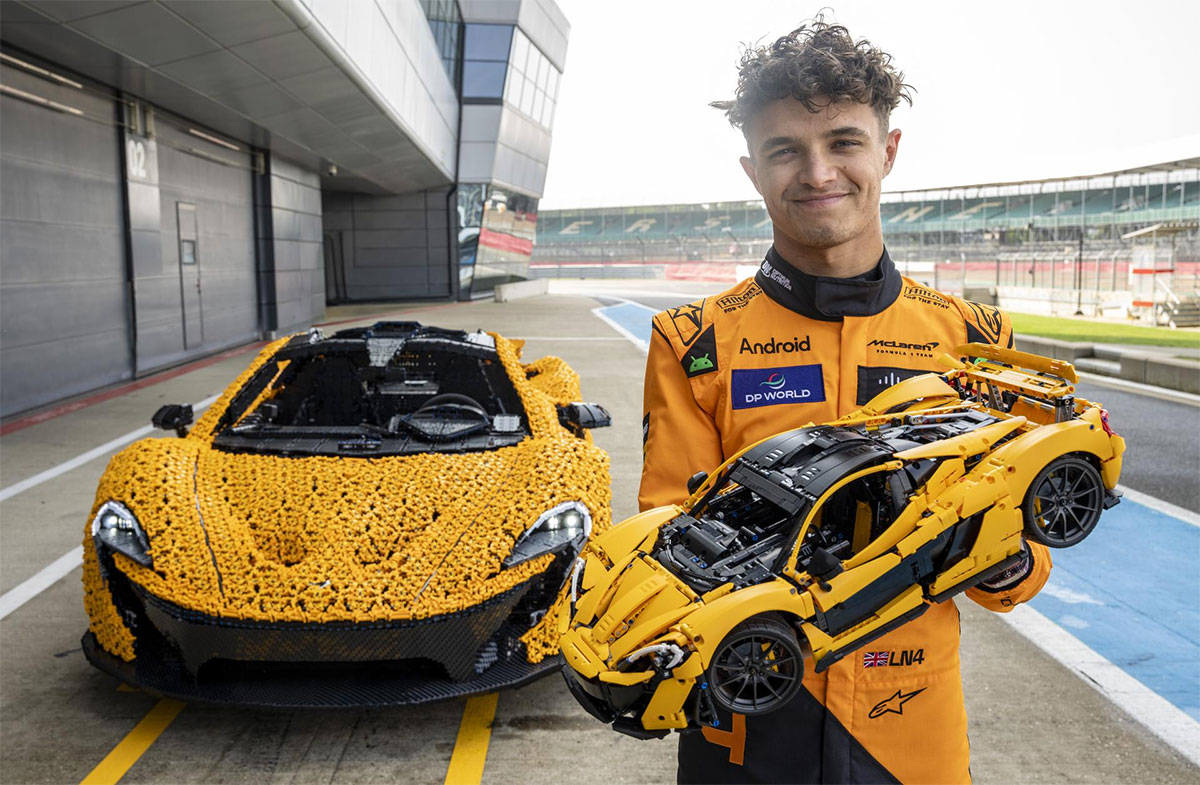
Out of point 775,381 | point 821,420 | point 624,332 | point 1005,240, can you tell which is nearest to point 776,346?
point 775,381

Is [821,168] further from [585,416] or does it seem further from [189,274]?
[189,274]

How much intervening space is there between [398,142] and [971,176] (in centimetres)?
4319

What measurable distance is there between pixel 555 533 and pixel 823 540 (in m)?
2.63

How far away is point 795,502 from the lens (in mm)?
1543

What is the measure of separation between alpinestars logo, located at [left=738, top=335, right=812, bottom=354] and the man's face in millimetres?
193

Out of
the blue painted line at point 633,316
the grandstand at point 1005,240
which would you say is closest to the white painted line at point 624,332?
the blue painted line at point 633,316

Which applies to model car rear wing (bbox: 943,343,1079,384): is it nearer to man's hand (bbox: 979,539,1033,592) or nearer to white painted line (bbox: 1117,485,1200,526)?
man's hand (bbox: 979,539,1033,592)

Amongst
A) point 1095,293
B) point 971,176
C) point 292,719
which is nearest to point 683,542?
point 292,719

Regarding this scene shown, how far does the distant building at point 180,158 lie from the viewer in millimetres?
11391

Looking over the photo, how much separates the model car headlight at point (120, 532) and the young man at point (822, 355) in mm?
2788

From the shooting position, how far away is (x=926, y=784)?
187 centimetres

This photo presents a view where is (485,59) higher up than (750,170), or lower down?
higher up

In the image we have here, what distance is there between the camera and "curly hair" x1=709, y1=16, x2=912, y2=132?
1.79 metres

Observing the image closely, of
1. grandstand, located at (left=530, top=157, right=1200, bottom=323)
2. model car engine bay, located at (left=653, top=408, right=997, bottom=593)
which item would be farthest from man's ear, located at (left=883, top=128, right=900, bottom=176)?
grandstand, located at (left=530, top=157, right=1200, bottom=323)
